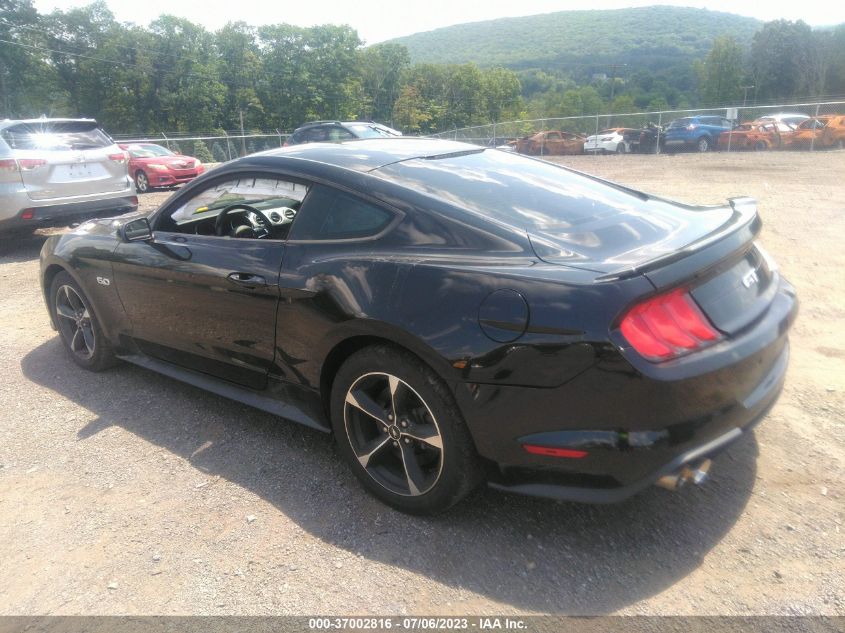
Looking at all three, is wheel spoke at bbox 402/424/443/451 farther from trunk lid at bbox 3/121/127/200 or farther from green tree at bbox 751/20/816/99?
green tree at bbox 751/20/816/99

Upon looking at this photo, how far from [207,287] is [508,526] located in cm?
196

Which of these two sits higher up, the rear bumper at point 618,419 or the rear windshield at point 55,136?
the rear windshield at point 55,136

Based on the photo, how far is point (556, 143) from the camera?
30891 millimetres

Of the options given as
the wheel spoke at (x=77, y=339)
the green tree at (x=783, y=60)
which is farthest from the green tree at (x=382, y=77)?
the wheel spoke at (x=77, y=339)

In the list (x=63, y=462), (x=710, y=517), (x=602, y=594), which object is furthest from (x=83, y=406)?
(x=710, y=517)

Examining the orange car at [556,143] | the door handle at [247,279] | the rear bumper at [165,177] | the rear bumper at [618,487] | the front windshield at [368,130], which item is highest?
the front windshield at [368,130]

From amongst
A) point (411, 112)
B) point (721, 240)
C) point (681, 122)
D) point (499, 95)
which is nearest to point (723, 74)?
point (499, 95)

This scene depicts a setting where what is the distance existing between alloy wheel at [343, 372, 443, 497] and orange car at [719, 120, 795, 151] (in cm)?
2598

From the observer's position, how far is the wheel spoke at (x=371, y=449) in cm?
280

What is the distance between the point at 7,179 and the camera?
27.4 ft

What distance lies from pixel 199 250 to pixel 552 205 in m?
1.90

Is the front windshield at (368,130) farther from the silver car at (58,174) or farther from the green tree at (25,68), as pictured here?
the green tree at (25,68)

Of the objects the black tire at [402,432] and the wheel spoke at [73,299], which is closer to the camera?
the black tire at [402,432]

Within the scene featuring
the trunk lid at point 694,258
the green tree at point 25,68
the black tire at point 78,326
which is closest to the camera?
the trunk lid at point 694,258
